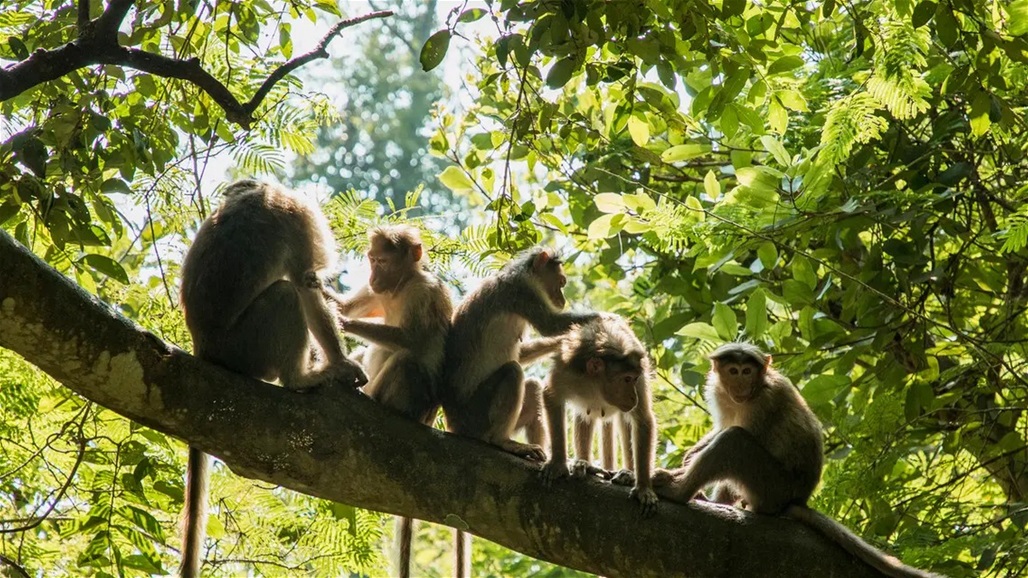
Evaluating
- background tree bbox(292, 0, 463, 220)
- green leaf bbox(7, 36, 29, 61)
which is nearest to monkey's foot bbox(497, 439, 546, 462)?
green leaf bbox(7, 36, 29, 61)

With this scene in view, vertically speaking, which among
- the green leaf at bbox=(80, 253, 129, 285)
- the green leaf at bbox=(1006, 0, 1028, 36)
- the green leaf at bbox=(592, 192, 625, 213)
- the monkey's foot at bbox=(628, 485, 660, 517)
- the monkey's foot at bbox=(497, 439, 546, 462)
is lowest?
the monkey's foot at bbox=(628, 485, 660, 517)

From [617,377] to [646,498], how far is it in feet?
4.00

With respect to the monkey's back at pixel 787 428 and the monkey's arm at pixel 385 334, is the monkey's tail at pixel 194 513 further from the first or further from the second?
the monkey's back at pixel 787 428

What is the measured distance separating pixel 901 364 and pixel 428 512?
378 centimetres

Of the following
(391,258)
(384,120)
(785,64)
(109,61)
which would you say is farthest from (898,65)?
(384,120)

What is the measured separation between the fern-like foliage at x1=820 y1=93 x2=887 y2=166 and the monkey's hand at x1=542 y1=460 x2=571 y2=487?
2.27 m

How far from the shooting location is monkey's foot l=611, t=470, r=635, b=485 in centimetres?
577

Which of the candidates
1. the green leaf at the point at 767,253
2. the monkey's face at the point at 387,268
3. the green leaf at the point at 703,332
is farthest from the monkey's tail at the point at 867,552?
the monkey's face at the point at 387,268

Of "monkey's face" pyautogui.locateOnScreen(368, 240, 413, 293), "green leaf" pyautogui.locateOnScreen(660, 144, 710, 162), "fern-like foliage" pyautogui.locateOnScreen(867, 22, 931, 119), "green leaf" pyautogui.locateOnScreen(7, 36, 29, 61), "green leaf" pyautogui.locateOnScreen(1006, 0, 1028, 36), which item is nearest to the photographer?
"green leaf" pyautogui.locateOnScreen(7, 36, 29, 61)

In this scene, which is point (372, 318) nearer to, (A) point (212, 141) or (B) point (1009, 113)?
(A) point (212, 141)

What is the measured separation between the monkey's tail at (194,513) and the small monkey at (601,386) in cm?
193

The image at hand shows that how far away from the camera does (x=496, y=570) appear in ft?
41.3

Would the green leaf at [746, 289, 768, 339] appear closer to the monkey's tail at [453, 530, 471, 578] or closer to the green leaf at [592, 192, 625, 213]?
the green leaf at [592, 192, 625, 213]

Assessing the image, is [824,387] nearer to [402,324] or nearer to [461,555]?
[461,555]
